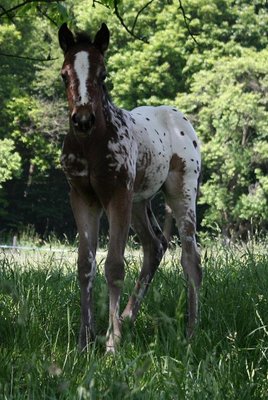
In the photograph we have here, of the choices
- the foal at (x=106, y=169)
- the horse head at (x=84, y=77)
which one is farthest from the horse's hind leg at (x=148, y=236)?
the horse head at (x=84, y=77)

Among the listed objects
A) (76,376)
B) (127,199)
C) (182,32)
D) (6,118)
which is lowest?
(76,376)

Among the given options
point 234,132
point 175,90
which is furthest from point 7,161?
point 234,132

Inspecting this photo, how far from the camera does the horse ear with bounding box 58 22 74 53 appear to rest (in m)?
5.68

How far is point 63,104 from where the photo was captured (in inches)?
1752

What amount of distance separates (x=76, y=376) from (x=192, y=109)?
38.1 metres

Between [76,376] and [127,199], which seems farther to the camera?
[127,199]

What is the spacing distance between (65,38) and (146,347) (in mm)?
2178

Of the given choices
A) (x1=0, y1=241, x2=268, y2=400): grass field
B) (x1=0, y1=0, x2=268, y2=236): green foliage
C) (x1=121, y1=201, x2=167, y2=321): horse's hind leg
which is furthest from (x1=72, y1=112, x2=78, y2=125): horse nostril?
(x1=0, y1=0, x2=268, y2=236): green foliage

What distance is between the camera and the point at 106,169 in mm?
5793

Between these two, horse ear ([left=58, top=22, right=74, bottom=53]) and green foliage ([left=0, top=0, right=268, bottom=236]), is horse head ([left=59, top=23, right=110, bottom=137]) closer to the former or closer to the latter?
horse ear ([left=58, top=22, right=74, bottom=53])

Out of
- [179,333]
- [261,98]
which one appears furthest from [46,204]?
[179,333]

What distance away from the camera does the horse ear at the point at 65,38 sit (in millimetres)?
5680

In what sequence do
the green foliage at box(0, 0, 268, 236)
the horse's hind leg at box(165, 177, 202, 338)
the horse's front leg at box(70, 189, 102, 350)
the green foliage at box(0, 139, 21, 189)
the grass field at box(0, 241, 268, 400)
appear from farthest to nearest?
the green foliage at box(0, 139, 21, 189)
the green foliage at box(0, 0, 268, 236)
the horse's hind leg at box(165, 177, 202, 338)
the horse's front leg at box(70, 189, 102, 350)
the grass field at box(0, 241, 268, 400)

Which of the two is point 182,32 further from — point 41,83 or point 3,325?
point 3,325
